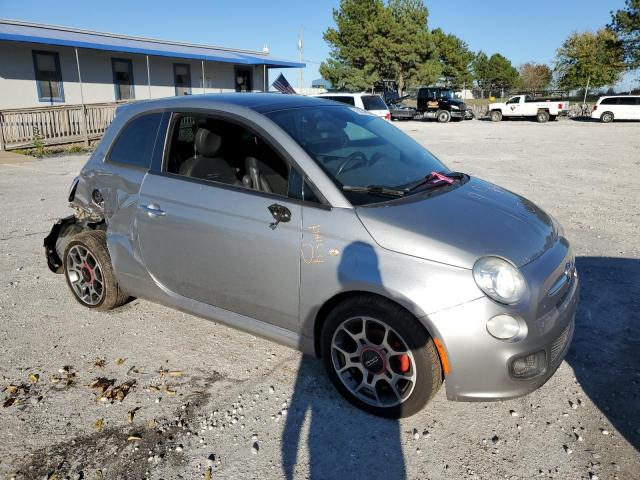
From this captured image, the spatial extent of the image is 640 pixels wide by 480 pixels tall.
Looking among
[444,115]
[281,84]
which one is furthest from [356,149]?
[444,115]

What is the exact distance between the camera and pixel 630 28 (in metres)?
45.7

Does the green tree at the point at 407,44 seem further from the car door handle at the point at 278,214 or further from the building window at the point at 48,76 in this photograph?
the car door handle at the point at 278,214

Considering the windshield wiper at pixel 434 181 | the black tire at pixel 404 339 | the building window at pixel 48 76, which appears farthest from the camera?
the building window at pixel 48 76

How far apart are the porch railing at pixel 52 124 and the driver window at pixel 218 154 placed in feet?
47.5

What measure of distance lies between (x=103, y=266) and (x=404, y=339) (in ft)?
8.67

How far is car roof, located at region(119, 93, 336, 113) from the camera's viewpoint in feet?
11.5

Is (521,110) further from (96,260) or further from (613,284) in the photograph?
(96,260)

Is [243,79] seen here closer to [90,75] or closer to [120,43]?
[120,43]

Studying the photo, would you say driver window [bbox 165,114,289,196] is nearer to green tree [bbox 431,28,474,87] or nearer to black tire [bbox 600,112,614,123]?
black tire [bbox 600,112,614,123]

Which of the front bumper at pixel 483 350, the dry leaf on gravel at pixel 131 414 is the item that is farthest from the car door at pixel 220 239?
the front bumper at pixel 483 350

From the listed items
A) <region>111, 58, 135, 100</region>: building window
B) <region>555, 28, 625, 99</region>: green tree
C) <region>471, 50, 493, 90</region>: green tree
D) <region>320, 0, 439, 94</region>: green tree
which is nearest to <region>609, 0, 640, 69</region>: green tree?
<region>555, 28, 625, 99</region>: green tree

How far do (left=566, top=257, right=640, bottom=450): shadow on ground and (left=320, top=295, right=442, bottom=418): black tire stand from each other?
113 centimetres

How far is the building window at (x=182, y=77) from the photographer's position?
23656 mm

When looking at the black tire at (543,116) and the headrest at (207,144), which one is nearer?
the headrest at (207,144)
